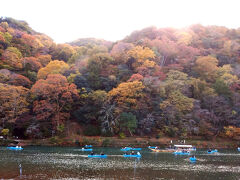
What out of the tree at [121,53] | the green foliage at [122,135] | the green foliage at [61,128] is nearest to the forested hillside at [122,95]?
the green foliage at [61,128]

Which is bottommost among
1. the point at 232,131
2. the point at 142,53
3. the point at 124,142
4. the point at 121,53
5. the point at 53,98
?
the point at 124,142

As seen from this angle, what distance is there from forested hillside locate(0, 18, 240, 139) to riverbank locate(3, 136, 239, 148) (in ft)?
5.12

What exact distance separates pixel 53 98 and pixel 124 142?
18.1 meters

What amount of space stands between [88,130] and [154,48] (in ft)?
104

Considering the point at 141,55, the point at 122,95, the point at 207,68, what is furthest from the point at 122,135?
the point at 207,68

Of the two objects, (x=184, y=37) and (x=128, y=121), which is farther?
(x=184, y=37)

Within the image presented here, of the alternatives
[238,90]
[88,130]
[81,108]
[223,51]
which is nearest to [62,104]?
[81,108]

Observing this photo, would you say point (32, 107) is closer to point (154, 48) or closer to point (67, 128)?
point (67, 128)

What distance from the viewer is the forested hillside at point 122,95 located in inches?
2253

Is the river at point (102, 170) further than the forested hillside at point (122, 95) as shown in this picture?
No

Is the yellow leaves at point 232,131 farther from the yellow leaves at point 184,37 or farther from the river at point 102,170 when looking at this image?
the yellow leaves at point 184,37

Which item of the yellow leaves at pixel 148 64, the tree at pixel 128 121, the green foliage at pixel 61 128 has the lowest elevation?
the green foliage at pixel 61 128

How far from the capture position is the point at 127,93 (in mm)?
59969

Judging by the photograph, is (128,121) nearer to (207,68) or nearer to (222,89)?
(222,89)
